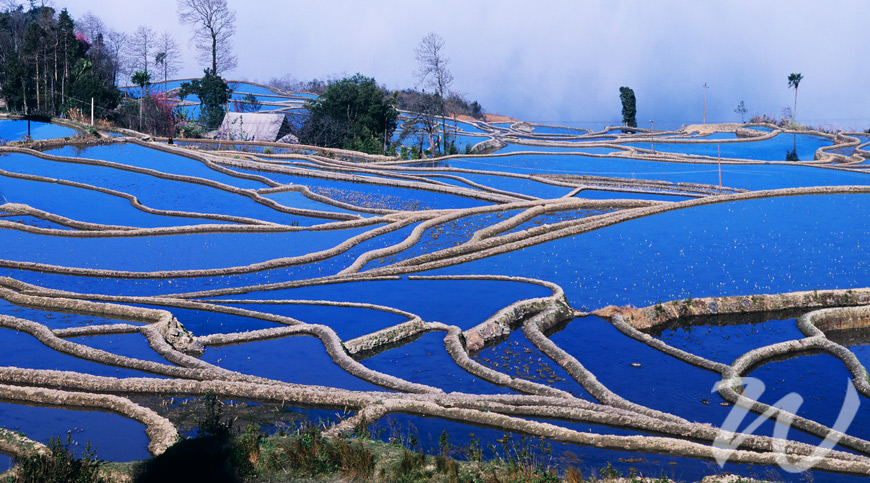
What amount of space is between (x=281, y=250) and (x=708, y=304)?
9795 millimetres

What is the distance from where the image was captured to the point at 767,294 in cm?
1469

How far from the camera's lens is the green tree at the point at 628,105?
65125 millimetres

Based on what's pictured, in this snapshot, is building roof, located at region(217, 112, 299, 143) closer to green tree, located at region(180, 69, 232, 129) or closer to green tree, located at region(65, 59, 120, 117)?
green tree, located at region(180, 69, 232, 129)

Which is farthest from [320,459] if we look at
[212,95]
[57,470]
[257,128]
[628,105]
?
[628,105]

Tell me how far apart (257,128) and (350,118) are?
5.54 metres

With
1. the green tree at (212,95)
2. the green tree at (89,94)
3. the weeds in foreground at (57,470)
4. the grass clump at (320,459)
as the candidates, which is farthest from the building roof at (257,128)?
the weeds in foreground at (57,470)

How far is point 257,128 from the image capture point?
155 ft

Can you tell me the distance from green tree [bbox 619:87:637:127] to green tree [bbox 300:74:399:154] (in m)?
23.4

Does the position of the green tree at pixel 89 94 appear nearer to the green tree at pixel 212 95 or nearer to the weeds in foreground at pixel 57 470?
the green tree at pixel 212 95

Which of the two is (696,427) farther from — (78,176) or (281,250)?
(78,176)

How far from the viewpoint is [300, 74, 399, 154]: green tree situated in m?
47.8

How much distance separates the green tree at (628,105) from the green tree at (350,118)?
23.4m

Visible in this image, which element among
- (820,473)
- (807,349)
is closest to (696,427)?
(820,473)

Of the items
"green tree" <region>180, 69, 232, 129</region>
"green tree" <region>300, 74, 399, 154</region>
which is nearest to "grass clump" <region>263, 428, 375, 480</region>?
"green tree" <region>300, 74, 399, 154</region>
